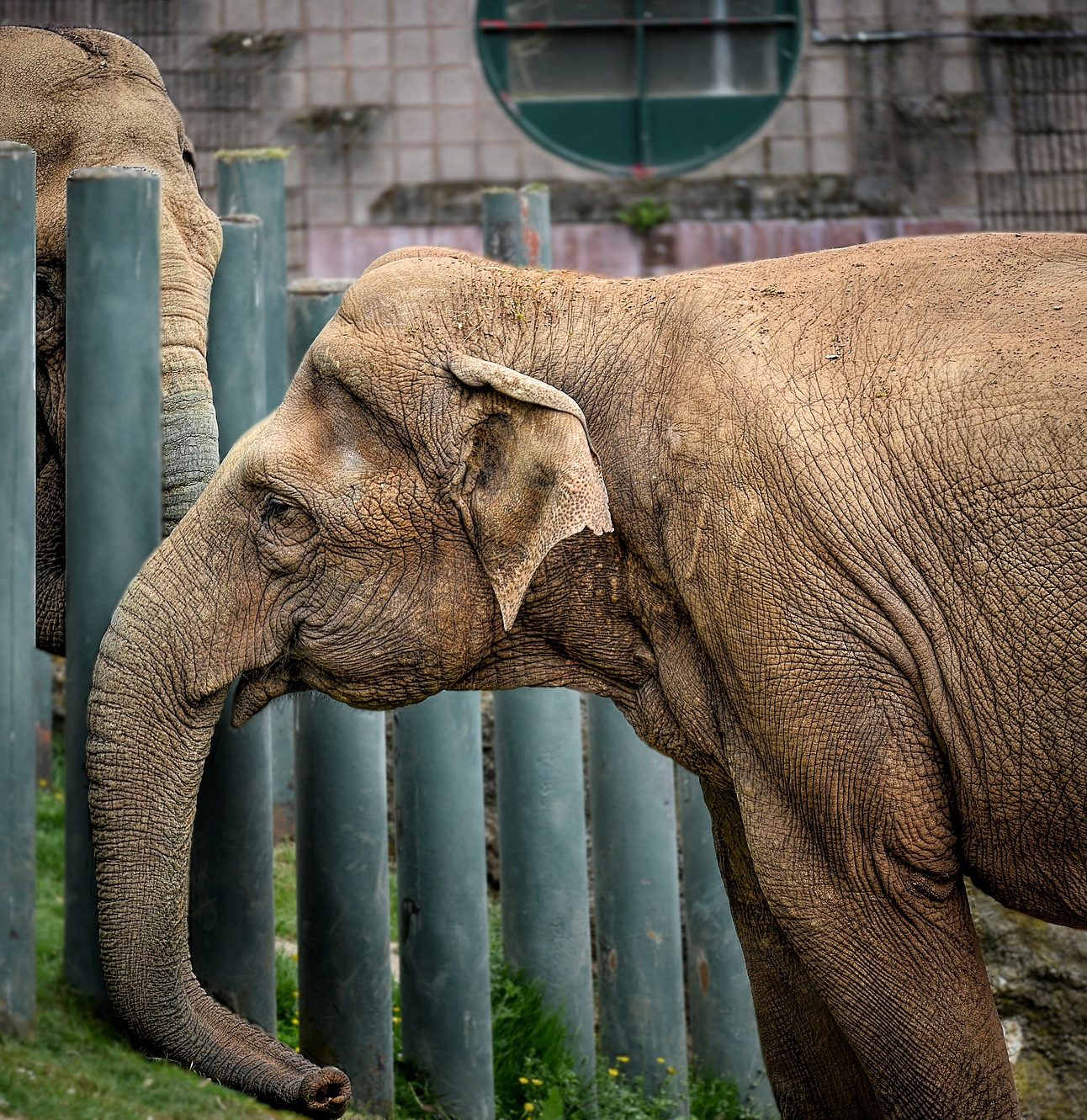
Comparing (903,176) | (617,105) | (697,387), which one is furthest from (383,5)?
(697,387)

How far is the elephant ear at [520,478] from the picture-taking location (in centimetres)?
336

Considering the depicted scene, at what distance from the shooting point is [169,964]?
3719 mm

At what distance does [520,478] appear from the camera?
3490 mm

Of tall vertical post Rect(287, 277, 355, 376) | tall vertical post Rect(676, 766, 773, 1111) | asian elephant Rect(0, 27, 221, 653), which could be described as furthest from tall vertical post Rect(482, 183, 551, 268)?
tall vertical post Rect(676, 766, 773, 1111)

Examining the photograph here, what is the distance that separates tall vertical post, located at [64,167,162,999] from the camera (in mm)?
3934

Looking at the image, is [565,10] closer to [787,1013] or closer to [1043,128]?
[1043,128]

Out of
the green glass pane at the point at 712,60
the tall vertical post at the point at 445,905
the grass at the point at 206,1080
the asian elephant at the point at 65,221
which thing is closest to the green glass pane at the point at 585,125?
the green glass pane at the point at 712,60

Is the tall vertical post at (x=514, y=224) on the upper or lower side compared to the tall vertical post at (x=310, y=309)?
upper

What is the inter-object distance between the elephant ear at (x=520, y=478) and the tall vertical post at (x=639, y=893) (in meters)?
1.95

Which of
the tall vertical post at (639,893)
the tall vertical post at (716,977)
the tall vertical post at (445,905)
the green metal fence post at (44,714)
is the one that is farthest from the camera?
the green metal fence post at (44,714)

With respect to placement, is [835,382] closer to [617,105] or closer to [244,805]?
[244,805]

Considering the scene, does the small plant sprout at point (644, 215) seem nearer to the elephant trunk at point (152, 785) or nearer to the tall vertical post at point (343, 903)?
the tall vertical post at point (343, 903)

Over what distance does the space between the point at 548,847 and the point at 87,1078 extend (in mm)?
2024

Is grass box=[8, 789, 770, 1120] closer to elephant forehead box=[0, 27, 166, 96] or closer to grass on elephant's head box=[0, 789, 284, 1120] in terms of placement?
grass on elephant's head box=[0, 789, 284, 1120]
